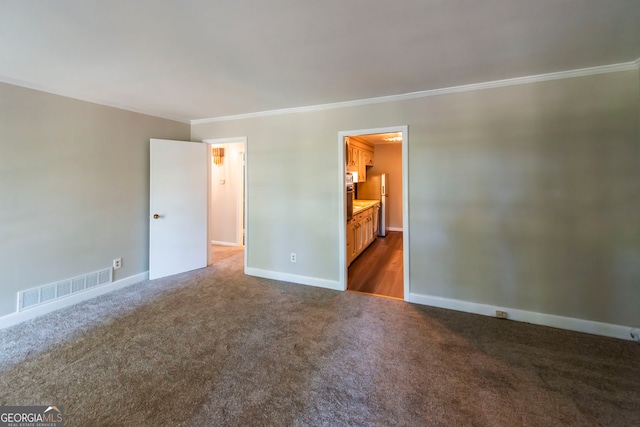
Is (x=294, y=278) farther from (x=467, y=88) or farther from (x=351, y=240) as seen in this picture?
(x=467, y=88)

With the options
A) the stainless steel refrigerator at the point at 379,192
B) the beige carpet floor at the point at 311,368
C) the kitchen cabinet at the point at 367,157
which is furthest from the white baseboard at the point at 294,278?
the stainless steel refrigerator at the point at 379,192

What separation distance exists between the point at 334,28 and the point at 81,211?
3.46 m

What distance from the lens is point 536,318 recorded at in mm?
2645

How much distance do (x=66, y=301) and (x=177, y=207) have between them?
5.41 ft

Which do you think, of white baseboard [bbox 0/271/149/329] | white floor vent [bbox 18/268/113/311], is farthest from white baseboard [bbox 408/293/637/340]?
white floor vent [bbox 18/268/113/311]

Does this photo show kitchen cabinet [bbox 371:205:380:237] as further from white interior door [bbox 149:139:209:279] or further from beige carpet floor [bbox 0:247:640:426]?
white interior door [bbox 149:139:209:279]

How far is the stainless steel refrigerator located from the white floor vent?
5.61m

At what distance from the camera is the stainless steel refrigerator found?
23.0 ft

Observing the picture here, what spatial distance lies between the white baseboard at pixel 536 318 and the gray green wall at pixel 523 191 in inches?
2.2

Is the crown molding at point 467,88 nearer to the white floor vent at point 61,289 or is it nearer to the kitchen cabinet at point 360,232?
the kitchen cabinet at point 360,232

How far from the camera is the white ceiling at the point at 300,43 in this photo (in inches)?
61.6

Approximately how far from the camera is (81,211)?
10.4 feet

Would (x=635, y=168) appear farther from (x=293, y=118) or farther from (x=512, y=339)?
(x=293, y=118)

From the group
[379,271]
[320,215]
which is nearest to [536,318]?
[379,271]
